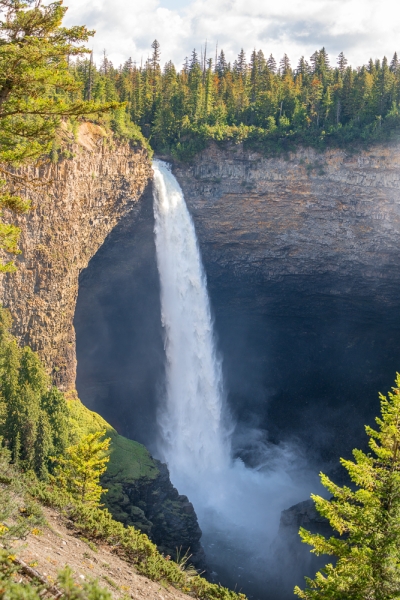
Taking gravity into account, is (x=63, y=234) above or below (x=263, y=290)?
below

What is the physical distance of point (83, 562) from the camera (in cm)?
1123

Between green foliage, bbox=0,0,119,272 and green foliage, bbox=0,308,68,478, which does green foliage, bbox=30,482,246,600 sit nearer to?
green foliage, bbox=0,308,68,478

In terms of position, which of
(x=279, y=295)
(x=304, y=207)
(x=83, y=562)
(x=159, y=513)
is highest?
(x=304, y=207)

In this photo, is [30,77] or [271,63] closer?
[30,77]

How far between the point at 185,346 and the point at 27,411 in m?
15.4

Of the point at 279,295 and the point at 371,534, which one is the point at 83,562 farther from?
the point at 279,295

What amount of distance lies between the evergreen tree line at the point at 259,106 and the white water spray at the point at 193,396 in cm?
429

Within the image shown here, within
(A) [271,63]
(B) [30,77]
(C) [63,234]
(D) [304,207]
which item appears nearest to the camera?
(B) [30,77]

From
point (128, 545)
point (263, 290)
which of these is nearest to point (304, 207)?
point (263, 290)

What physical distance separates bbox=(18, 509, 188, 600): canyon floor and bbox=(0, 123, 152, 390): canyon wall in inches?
443

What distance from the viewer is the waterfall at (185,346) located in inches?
1258

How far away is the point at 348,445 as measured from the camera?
3466cm

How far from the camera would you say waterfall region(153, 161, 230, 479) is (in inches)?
1258

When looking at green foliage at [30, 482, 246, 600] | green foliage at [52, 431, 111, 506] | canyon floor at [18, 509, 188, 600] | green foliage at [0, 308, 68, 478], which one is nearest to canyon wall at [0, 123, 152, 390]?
green foliage at [0, 308, 68, 478]
